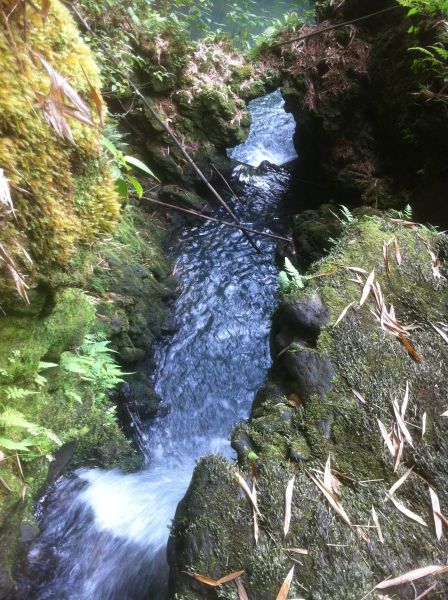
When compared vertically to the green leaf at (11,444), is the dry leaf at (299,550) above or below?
below

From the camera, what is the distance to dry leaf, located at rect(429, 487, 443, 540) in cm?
196

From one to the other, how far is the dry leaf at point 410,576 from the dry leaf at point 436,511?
0.16 metres

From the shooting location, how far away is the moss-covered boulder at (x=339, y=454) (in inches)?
72.2

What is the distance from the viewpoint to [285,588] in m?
1.75

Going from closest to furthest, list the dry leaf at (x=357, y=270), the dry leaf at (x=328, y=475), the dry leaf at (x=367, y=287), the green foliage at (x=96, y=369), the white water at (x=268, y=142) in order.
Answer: the dry leaf at (x=328, y=475) → the dry leaf at (x=367, y=287) → the dry leaf at (x=357, y=270) → the green foliage at (x=96, y=369) → the white water at (x=268, y=142)

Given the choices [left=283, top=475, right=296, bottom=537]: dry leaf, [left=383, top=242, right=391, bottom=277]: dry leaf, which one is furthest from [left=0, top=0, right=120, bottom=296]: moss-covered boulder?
[left=383, top=242, right=391, bottom=277]: dry leaf

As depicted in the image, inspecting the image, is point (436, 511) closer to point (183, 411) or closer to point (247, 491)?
point (247, 491)

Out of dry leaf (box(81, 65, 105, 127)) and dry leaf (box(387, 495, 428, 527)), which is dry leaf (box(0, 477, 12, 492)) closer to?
dry leaf (box(81, 65, 105, 127))

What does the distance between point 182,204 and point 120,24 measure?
313 centimetres

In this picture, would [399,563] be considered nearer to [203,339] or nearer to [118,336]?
[118,336]

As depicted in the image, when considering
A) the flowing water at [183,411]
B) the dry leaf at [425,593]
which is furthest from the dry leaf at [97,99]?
the flowing water at [183,411]

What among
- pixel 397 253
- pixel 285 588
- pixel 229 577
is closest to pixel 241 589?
pixel 229 577

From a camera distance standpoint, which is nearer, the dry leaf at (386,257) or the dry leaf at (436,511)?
the dry leaf at (436,511)

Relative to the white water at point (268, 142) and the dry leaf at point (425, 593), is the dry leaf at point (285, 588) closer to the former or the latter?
the dry leaf at point (425, 593)
